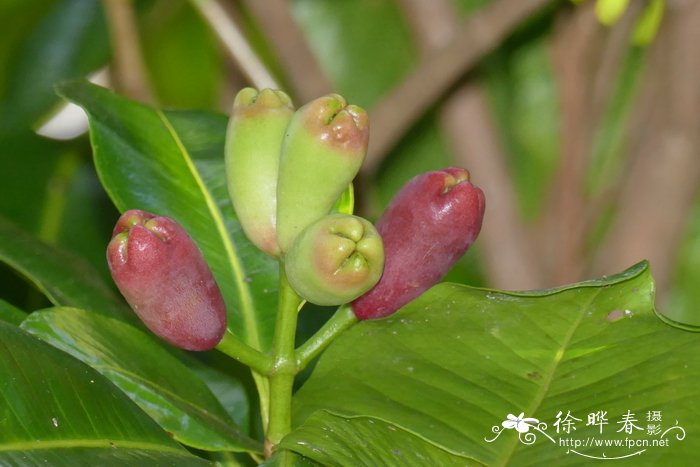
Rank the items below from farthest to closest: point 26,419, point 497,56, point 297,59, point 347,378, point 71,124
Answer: point 497,56, point 71,124, point 297,59, point 347,378, point 26,419

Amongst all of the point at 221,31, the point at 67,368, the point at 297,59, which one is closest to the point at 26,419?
the point at 67,368

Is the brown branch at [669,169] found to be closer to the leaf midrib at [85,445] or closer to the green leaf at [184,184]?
the green leaf at [184,184]

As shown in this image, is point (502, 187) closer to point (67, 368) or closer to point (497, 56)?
point (497, 56)

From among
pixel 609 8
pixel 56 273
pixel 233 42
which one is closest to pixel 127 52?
pixel 233 42

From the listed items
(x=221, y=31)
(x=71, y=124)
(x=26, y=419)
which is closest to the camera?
(x=26, y=419)

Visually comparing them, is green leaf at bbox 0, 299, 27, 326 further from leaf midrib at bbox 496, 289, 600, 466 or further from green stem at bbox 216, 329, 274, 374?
leaf midrib at bbox 496, 289, 600, 466

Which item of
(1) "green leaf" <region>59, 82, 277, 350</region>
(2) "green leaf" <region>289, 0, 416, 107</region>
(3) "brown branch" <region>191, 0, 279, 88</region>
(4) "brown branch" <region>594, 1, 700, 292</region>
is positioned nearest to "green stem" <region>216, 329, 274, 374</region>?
(1) "green leaf" <region>59, 82, 277, 350</region>

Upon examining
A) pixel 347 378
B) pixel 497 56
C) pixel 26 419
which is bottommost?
pixel 26 419

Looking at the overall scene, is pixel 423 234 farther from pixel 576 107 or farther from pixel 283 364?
pixel 576 107
